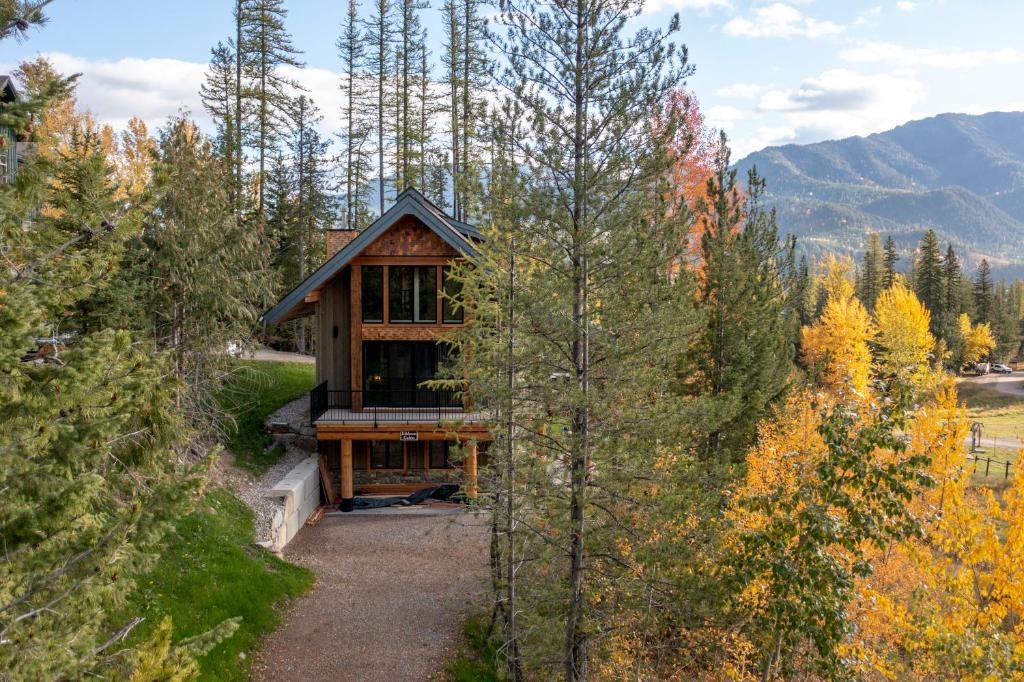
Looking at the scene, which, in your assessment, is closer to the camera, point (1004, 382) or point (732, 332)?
point (732, 332)

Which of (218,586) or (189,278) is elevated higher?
(189,278)

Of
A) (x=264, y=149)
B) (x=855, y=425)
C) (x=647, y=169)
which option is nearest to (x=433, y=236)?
(x=647, y=169)

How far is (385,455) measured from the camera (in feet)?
70.2

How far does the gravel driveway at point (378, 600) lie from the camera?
11.7 meters

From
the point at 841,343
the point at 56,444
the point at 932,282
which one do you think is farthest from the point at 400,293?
the point at 932,282

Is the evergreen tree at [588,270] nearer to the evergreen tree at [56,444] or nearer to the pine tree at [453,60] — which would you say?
the evergreen tree at [56,444]

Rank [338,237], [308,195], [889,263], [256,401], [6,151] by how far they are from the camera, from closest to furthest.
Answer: [6,151] → [256,401] → [338,237] → [308,195] → [889,263]

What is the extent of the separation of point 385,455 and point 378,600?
7.55 meters

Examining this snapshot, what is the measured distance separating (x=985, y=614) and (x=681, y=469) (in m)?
5.75

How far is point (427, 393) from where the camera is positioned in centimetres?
2088

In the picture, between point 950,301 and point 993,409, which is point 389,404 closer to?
point 993,409

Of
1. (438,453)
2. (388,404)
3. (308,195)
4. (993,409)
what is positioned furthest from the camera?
(993,409)

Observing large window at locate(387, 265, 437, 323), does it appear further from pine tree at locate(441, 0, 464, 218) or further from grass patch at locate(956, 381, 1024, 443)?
grass patch at locate(956, 381, 1024, 443)

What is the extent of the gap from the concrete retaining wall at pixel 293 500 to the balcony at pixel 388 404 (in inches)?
63.6
